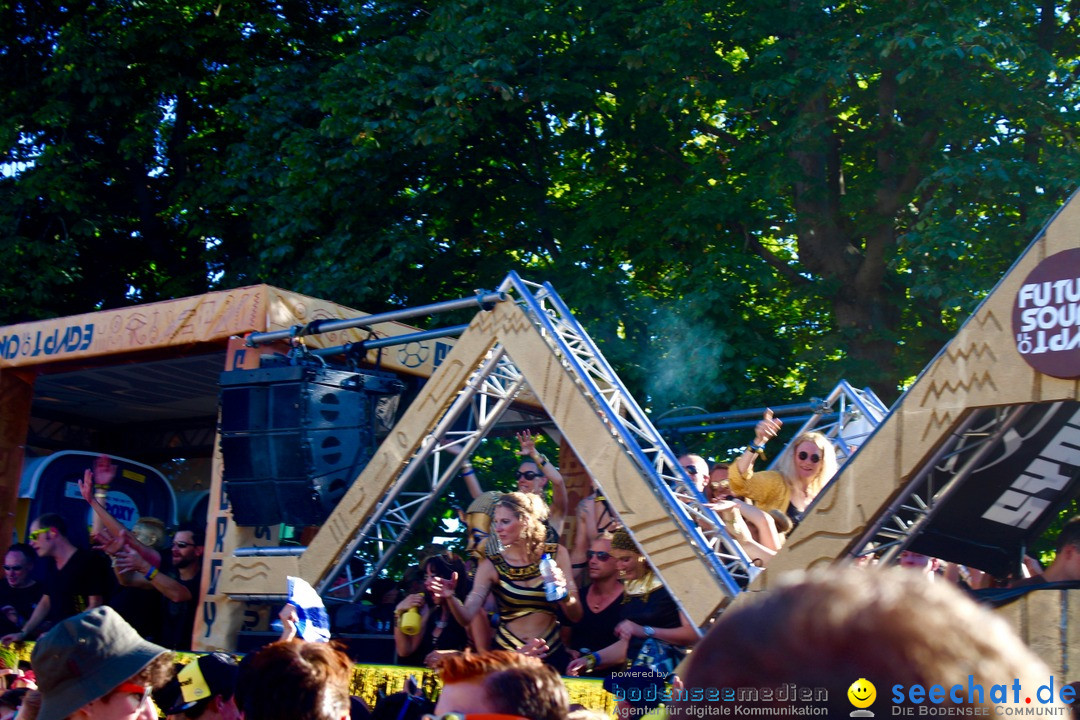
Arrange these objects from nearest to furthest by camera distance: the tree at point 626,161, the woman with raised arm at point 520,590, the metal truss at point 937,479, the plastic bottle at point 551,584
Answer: the metal truss at point 937,479
the plastic bottle at point 551,584
the woman with raised arm at point 520,590
the tree at point 626,161

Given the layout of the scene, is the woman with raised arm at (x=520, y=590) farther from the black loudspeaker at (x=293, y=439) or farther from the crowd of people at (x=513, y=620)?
the black loudspeaker at (x=293, y=439)

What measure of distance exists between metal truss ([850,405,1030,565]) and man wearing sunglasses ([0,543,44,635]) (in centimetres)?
605

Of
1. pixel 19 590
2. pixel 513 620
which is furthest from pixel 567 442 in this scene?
pixel 19 590

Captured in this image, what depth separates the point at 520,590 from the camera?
5996 mm

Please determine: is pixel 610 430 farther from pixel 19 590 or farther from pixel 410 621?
pixel 19 590

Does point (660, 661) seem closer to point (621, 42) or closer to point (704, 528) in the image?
point (704, 528)

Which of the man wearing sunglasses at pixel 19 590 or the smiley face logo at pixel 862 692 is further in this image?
the man wearing sunglasses at pixel 19 590

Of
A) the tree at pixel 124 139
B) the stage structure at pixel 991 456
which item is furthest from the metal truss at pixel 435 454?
the tree at pixel 124 139

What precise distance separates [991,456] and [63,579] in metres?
6.18

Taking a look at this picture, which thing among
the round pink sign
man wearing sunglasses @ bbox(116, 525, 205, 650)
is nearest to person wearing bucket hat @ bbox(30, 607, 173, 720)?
the round pink sign

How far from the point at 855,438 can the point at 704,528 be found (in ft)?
10.7

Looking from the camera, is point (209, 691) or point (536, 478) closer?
point (209, 691)

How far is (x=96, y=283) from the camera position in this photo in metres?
15.5

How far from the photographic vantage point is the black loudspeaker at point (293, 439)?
24.9 feet
